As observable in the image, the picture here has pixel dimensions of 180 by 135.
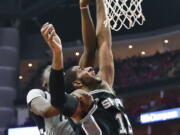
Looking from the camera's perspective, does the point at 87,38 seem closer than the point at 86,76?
No

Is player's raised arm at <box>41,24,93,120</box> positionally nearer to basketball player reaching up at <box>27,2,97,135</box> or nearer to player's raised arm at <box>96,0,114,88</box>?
basketball player reaching up at <box>27,2,97,135</box>

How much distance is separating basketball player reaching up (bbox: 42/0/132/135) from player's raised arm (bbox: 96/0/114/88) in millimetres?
23

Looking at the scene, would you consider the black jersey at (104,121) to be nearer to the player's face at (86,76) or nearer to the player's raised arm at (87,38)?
the player's face at (86,76)

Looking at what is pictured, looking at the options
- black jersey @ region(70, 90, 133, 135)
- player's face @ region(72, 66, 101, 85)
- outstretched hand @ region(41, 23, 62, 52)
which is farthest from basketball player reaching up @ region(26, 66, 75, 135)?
outstretched hand @ region(41, 23, 62, 52)

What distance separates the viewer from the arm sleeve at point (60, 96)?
3242 mm

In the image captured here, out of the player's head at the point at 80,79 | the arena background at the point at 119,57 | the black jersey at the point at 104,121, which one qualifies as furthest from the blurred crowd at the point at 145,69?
the black jersey at the point at 104,121

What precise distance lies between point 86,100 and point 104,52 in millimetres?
905

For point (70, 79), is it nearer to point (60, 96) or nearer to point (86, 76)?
point (86, 76)

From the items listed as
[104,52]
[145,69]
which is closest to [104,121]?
[104,52]

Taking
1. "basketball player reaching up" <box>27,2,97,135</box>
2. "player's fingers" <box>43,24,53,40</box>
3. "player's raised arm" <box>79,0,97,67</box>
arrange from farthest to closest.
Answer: "player's raised arm" <box>79,0,97,67</box> < "basketball player reaching up" <box>27,2,97,135</box> < "player's fingers" <box>43,24,53,40</box>

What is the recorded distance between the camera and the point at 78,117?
3439 millimetres

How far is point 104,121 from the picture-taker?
353 centimetres

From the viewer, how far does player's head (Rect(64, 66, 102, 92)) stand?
3.71m

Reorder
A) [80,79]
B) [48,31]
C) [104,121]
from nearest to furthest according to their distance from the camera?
[48,31]
[104,121]
[80,79]
